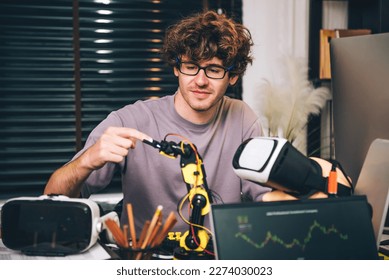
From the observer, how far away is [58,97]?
284 centimetres

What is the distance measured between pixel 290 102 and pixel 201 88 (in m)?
1.46

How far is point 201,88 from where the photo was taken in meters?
1.50

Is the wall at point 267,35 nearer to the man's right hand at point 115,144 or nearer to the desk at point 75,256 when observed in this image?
the man's right hand at point 115,144

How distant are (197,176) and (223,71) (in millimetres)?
582

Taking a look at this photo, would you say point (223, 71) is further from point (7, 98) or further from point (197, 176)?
point (7, 98)

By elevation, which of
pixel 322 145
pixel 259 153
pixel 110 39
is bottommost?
pixel 322 145

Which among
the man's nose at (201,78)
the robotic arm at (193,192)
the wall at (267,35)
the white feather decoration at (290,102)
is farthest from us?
the wall at (267,35)

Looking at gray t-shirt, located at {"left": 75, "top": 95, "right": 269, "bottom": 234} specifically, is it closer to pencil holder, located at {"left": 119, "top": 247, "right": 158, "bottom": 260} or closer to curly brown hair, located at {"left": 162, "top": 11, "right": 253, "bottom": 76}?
curly brown hair, located at {"left": 162, "top": 11, "right": 253, "bottom": 76}

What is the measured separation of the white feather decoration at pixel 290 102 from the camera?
2.83 metres

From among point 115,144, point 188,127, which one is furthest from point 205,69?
point 115,144

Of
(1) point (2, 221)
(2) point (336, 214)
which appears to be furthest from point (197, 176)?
(1) point (2, 221)

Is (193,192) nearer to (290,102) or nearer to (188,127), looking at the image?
(188,127)

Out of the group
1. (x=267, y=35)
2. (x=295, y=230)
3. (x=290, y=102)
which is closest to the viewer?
(x=295, y=230)

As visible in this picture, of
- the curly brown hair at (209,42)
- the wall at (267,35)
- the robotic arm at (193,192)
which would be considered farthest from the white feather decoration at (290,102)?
the robotic arm at (193,192)
